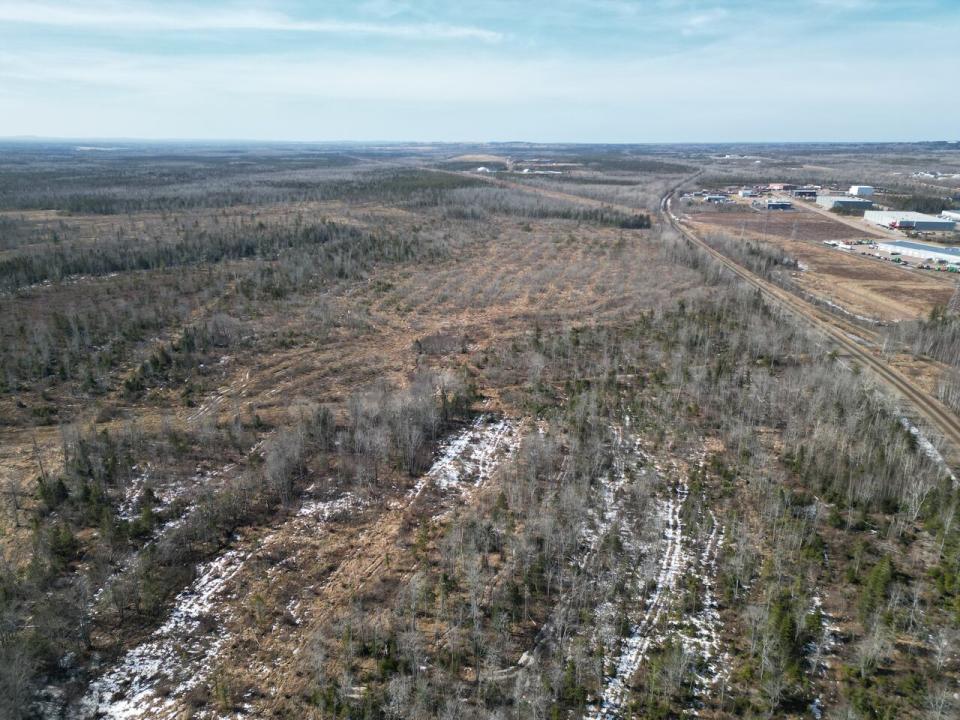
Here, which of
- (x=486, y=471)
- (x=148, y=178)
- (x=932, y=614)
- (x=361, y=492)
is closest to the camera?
(x=932, y=614)

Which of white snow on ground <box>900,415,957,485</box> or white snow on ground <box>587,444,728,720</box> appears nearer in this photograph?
white snow on ground <box>587,444,728,720</box>

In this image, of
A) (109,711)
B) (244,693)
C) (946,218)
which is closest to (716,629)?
(244,693)

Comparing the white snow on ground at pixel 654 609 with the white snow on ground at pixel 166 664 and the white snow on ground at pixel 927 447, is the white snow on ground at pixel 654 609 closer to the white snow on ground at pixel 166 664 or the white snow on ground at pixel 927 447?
the white snow on ground at pixel 166 664

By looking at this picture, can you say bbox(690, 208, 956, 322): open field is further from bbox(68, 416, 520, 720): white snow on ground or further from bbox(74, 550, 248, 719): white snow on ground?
bbox(74, 550, 248, 719): white snow on ground

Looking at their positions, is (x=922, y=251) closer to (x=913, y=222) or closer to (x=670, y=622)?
(x=913, y=222)

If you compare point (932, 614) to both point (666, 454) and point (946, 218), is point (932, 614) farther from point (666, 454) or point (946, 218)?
point (946, 218)

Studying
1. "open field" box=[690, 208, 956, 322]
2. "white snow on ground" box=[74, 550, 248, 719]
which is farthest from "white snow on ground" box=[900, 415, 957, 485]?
"white snow on ground" box=[74, 550, 248, 719]
